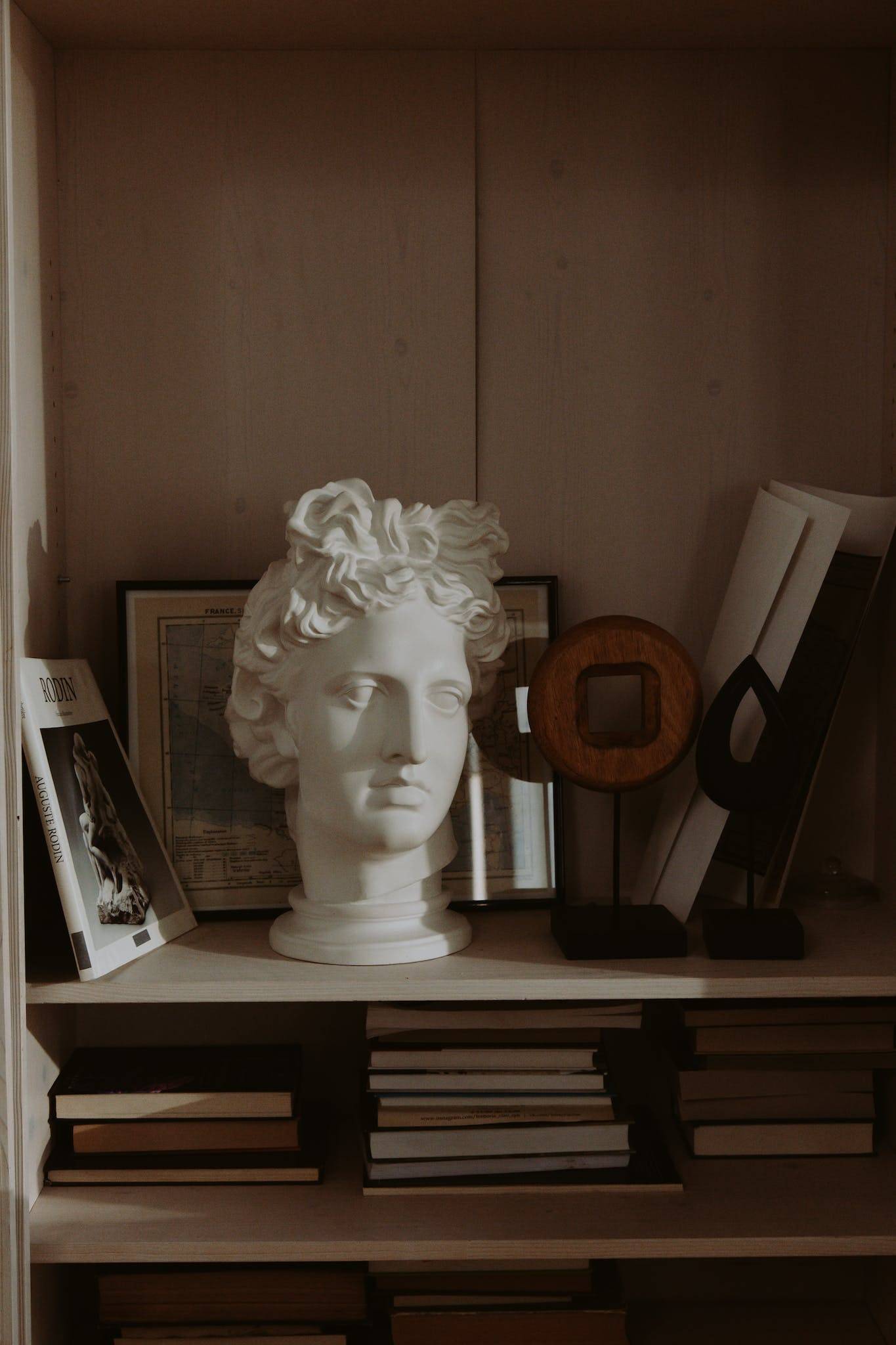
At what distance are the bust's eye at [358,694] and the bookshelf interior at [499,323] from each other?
0.40m

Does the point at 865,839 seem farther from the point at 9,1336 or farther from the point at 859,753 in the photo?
the point at 9,1336

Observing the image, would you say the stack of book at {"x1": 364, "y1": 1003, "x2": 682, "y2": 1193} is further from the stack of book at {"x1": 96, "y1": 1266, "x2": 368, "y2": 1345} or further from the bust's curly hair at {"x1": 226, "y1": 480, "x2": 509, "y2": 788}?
the bust's curly hair at {"x1": 226, "y1": 480, "x2": 509, "y2": 788}

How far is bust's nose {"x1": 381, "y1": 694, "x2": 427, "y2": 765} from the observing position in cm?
123

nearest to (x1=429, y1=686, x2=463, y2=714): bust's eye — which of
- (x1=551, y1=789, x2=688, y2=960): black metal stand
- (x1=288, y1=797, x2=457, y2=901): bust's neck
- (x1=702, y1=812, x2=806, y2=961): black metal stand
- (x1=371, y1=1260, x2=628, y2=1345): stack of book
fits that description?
(x1=288, y1=797, x2=457, y2=901): bust's neck

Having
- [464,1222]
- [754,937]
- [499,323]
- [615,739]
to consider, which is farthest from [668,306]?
[464,1222]

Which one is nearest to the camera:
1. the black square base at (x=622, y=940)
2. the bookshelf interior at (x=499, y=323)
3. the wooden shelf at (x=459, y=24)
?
the black square base at (x=622, y=940)

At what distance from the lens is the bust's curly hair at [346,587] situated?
123 centimetres

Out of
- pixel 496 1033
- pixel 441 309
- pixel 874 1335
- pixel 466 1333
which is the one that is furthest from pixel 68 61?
Result: pixel 874 1335

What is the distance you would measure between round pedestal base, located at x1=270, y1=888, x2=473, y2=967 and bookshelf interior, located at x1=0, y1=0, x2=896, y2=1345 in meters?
0.17

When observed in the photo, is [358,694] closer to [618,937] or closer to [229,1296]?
[618,937]

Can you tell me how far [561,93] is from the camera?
1.55m

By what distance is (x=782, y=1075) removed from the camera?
1.39 m

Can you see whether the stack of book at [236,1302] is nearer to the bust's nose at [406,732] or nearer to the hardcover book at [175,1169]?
the hardcover book at [175,1169]

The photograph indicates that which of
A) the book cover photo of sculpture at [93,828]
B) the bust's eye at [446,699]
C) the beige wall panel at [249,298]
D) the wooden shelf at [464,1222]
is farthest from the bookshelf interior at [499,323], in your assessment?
the bust's eye at [446,699]
